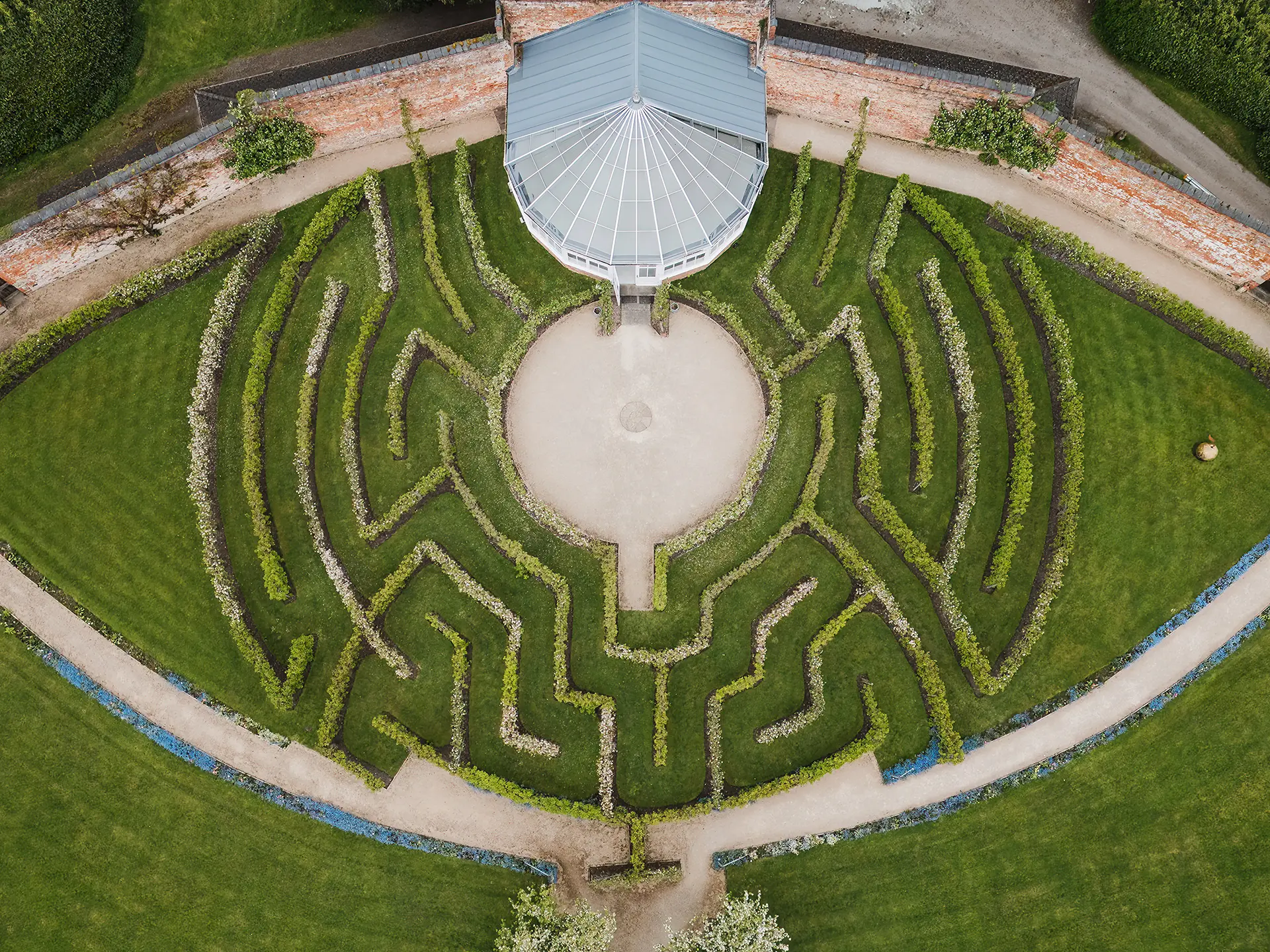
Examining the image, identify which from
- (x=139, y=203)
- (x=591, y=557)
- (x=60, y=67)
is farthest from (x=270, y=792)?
(x=60, y=67)

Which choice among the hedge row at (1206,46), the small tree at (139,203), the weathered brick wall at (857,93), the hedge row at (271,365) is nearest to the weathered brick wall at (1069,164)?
the weathered brick wall at (857,93)

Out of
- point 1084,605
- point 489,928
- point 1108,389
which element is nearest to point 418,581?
point 489,928

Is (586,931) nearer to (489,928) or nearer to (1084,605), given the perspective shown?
(489,928)

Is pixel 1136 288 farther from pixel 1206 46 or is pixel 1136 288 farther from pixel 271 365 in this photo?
pixel 271 365

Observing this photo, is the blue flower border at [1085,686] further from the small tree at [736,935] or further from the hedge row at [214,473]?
the hedge row at [214,473]

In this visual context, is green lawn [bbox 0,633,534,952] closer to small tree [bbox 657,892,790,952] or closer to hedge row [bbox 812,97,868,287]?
small tree [bbox 657,892,790,952]

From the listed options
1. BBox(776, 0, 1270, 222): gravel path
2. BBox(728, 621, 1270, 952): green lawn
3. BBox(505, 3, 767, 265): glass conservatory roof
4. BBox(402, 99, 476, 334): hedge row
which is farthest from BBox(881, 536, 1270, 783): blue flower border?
BBox(402, 99, 476, 334): hedge row
